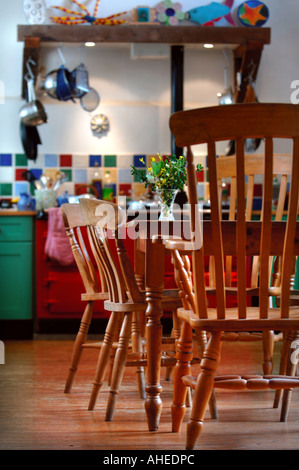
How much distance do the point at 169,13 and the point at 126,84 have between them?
624mm

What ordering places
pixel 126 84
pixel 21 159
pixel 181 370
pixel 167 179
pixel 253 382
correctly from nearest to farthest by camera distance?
pixel 253 382 < pixel 181 370 < pixel 167 179 < pixel 21 159 < pixel 126 84

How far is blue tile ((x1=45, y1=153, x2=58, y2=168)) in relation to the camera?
4.98 metres

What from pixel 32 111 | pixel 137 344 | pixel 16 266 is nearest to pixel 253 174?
pixel 137 344

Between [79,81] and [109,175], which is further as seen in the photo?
[109,175]

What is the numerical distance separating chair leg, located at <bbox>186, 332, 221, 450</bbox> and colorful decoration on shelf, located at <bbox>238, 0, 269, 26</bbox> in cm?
363

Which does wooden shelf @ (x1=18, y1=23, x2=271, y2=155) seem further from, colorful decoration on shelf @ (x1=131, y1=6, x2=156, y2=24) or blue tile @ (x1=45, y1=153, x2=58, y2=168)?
blue tile @ (x1=45, y1=153, x2=58, y2=168)

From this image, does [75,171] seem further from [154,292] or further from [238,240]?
[238,240]

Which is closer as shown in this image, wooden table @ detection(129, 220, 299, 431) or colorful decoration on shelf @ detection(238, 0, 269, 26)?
wooden table @ detection(129, 220, 299, 431)

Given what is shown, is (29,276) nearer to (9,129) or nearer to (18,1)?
(9,129)

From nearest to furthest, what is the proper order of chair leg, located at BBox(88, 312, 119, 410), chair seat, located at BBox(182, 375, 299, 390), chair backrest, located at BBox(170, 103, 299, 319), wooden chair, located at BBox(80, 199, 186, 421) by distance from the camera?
chair backrest, located at BBox(170, 103, 299, 319) → chair seat, located at BBox(182, 375, 299, 390) → wooden chair, located at BBox(80, 199, 186, 421) → chair leg, located at BBox(88, 312, 119, 410)

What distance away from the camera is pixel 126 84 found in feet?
16.6

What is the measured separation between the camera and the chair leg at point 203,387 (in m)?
1.76

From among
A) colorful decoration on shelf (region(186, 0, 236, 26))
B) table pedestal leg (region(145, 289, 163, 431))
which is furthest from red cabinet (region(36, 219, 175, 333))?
table pedestal leg (region(145, 289, 163, 431))
